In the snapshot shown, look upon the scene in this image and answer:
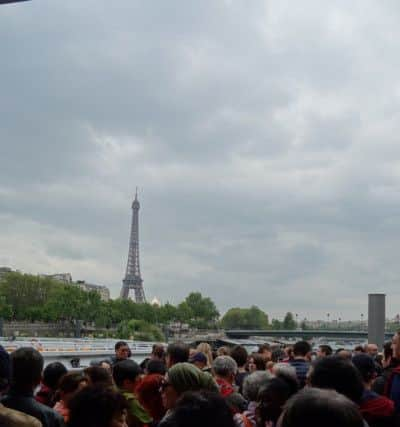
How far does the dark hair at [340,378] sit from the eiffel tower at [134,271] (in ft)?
445

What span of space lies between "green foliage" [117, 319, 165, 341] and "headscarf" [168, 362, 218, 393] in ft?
245

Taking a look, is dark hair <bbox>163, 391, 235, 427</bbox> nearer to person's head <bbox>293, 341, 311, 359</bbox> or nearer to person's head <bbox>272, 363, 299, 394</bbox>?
person's head <bbox>272, 363, 299, 394</bbox>

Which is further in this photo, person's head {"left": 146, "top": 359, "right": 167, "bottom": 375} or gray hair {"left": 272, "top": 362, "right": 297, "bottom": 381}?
person's head {"left": 146, "top": 359, "right": 167, "bottom": 375}

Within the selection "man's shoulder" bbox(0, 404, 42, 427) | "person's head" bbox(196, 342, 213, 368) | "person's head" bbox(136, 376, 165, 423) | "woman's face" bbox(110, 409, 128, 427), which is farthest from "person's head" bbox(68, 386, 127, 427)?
"person's head" bbox(196, 342, 213, 368)

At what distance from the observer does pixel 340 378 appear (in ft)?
12.1

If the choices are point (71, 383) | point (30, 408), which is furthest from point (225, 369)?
point (30, 408)

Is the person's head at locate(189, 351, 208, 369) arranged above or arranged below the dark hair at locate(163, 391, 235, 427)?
below

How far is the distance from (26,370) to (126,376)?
5.23 ft

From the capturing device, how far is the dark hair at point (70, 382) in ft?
18.1

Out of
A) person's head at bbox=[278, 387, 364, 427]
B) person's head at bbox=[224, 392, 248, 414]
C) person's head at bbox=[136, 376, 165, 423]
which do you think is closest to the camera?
person's head at bbox=[278, 387, 364, 427]

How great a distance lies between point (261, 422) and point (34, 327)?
92.7m

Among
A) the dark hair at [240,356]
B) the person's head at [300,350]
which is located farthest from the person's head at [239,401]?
the dark hair at [240,356]

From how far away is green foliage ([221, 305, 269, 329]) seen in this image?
449 feet

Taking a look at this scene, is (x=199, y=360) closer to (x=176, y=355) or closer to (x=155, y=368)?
(x=155, y=368)
